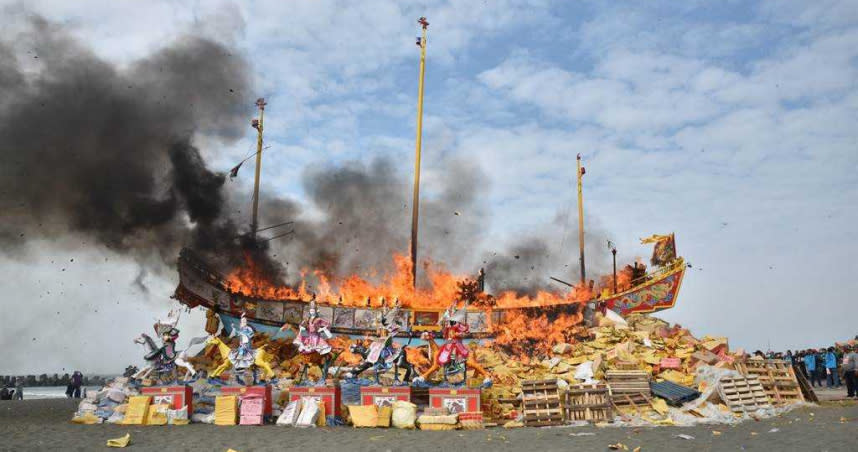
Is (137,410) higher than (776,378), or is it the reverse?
(776,378)

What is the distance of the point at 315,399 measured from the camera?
54.0ft

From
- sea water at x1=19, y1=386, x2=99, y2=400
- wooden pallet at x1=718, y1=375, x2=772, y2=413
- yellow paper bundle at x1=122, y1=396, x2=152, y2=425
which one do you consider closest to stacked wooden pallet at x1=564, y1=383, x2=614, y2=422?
wooden pallet at x1=718, y1=375, x2=772, y2=413

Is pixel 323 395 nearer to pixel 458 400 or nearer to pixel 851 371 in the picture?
pixel 458 400

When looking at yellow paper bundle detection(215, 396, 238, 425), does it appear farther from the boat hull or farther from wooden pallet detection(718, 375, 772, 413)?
wooden pallet detection(718, 375, 772, 413)

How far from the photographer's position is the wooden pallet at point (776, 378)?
18844mm

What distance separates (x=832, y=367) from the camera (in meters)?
26.7

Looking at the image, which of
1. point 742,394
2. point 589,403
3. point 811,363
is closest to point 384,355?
point 589,403

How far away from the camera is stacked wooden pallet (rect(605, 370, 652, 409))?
1691cm

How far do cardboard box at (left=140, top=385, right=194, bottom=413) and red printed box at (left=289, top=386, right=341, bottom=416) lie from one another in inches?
119

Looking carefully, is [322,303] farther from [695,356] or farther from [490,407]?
[695,356]

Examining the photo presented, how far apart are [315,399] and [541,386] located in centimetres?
628

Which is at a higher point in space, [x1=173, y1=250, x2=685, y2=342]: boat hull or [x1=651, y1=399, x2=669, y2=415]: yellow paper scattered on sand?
[x1=173, y1=250, x2=685, y2=342]: boat hull

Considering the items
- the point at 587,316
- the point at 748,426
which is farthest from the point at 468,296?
the point at 748,426

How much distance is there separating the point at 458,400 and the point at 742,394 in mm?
8434
